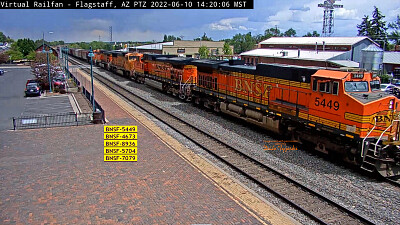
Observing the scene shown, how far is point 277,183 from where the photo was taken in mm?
12641

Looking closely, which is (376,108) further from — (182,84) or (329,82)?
(182,84)

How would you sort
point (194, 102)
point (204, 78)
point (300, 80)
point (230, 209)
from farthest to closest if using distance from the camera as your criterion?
1. point (194, 102)
2. point (204, 78)
3. point (300, 80)
4. point (230, 209)

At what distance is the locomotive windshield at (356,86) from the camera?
1376 centimetres

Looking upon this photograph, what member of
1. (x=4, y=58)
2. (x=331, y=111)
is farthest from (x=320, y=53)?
(x=4, y=58)

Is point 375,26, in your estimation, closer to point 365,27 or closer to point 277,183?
point 365,27

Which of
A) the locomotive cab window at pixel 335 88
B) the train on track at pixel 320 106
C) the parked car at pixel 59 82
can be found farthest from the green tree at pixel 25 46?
the locomotive cab window at pixel 335 88

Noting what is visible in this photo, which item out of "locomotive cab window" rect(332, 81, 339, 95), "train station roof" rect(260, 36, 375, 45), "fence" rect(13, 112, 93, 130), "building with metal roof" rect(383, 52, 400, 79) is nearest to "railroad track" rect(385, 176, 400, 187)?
"locomotive cab window" rect(332, 81, 339, 95)

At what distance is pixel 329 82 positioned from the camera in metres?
14.3

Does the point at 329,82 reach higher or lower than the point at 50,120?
higher

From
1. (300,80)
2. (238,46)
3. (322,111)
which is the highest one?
(238,46)

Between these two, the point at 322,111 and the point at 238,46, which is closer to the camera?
the point at 322,111

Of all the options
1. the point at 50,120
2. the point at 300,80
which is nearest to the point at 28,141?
the point at 50,120

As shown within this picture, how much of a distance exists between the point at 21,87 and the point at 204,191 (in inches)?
1551

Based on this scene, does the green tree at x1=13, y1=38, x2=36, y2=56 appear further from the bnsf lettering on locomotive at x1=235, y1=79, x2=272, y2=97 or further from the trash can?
the bnsf lettering on locomotive at x1=235, y1=79, x2=272, y2=97
